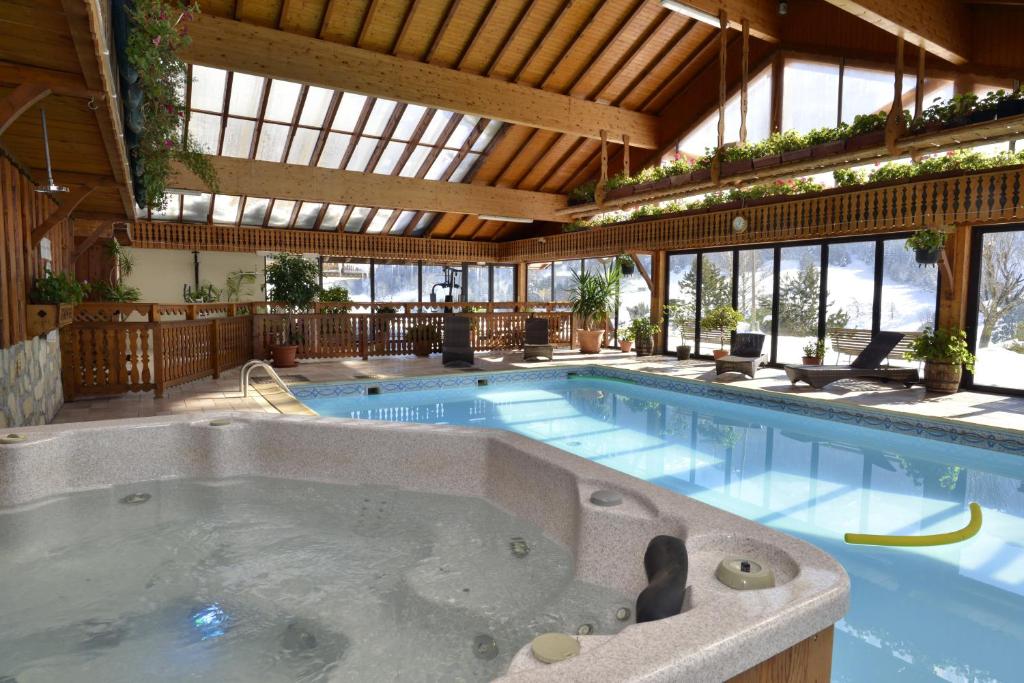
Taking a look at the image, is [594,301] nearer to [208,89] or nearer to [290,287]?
[290,287]

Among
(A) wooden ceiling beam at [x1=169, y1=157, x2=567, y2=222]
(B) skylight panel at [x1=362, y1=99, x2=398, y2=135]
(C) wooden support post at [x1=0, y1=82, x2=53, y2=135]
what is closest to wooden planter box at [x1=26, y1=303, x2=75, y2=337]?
(C) wooden support post at [x1=0, y1=82, x2=53, y2=135]

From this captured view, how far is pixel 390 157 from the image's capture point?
450 inches

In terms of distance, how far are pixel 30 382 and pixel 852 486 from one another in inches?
Result: 253

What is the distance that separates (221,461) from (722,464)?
4.04 meters

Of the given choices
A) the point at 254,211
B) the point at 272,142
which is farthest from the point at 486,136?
the point at 254,211

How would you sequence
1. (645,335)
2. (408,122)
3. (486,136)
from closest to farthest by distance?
1. (408,122)
2. (486,136)
3. (645,335)

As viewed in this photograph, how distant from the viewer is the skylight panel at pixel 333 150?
1067 cm

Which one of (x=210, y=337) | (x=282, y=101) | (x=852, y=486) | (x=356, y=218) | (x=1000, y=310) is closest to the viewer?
(x=852, y=486)

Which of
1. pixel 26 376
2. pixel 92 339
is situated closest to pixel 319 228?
pixel 92 339

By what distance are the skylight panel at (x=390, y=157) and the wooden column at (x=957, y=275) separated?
8822mm

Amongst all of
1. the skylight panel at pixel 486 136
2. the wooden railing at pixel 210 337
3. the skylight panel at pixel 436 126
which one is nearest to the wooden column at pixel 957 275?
the wooden railing at pixel 210 337

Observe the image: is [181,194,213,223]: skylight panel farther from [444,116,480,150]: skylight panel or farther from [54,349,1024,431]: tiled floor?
[444,116,480,150]: skylight panel

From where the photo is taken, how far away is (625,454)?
5.59 meters

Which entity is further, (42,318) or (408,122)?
(408,122)
